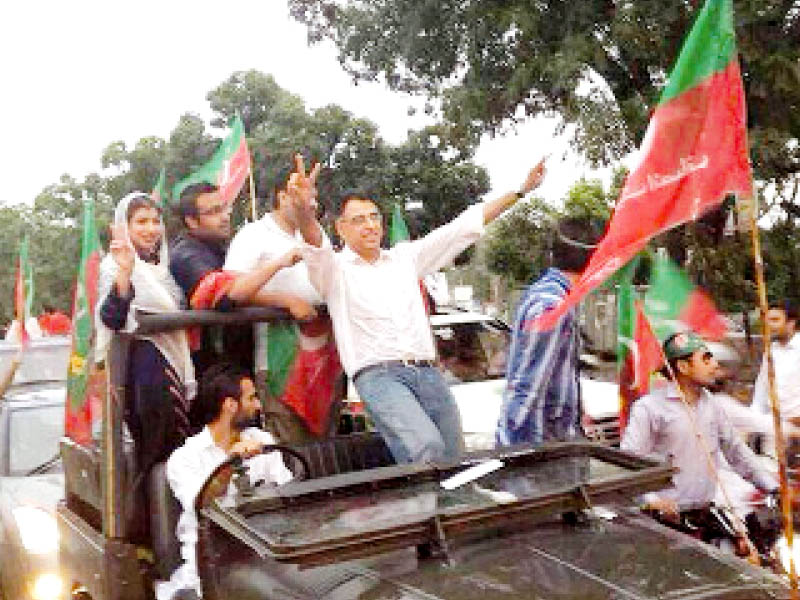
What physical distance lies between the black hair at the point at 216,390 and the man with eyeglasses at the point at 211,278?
264 millimetres

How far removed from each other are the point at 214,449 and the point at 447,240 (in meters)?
1.32

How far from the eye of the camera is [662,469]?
10.6 ft

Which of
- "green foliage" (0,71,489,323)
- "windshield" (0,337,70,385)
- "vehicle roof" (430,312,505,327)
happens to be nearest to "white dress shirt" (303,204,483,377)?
"vehicle roof" (430,312,505,327)

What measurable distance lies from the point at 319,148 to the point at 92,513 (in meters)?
16.0

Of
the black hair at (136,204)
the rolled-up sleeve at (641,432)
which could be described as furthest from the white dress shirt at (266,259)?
the rolled-up sleeve at (641,432)

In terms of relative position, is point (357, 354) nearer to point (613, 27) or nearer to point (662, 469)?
point (662, 469)

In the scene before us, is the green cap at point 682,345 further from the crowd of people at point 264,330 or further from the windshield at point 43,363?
the windshield at point 43,363

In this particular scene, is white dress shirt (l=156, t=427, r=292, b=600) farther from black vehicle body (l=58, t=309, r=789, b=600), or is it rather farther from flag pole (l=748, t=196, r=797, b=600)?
flag pole (l=748, t=196, r=797, b=600)

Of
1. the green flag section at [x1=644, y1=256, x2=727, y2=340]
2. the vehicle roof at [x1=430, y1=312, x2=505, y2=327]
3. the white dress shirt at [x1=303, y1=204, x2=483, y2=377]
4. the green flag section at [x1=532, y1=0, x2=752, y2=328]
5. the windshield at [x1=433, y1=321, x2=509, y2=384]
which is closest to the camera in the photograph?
the green flag section at [x1=532, y1=0, x2=752, y2=328]

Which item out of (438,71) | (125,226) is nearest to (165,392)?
(125,226)

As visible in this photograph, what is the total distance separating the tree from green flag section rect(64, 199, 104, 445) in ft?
24.6

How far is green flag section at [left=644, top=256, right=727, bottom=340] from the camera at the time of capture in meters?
5.14

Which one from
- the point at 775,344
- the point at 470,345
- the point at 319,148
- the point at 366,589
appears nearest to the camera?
the point at 366,589

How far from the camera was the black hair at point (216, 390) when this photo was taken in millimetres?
3932
